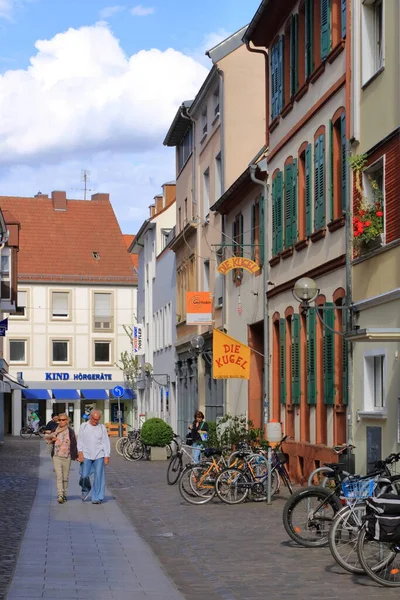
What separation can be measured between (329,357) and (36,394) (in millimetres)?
56355

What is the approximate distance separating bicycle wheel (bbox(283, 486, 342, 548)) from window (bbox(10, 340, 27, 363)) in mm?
64447

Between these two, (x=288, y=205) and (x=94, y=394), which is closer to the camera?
(x=288, y=205)

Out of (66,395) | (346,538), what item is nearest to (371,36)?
(346,538)

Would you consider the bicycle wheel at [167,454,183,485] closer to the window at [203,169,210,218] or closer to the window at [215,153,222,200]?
the window at [215,153,222,200]

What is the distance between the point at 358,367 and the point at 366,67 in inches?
191

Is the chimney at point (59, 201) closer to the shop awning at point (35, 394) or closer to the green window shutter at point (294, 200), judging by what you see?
the shop awning at point (35, 394)

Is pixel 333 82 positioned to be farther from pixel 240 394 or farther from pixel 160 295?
pixel 160 295

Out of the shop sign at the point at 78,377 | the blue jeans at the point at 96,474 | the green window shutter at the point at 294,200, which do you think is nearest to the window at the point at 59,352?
the shop sign at the point at 78,377

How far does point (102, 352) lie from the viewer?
78750 millimetres

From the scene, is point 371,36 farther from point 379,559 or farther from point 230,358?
point 379,559

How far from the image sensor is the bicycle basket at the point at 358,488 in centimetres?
1289

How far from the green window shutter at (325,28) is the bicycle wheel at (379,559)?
12.8 metres

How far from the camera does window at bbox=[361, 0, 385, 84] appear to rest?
19281 millimetres

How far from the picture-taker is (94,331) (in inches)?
3100
